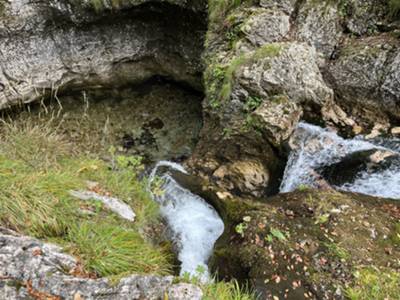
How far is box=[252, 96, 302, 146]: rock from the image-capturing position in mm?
4832

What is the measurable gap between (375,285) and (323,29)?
4.25 meters

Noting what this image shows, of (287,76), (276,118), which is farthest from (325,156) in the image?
(287,76)

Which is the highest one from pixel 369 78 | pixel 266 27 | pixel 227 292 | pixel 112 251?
pixel 266 27

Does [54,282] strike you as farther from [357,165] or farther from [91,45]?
[91,45]

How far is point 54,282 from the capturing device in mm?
2422

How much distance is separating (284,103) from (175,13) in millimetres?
3350

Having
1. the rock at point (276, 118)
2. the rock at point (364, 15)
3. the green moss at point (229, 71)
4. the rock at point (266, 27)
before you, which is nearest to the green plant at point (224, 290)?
the rock at point (276, 118)

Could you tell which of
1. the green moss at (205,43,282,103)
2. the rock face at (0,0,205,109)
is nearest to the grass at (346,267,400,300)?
the green moss at (205,43,282,103)

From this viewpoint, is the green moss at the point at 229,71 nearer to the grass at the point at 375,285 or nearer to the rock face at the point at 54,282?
the grass at the point at 375,285

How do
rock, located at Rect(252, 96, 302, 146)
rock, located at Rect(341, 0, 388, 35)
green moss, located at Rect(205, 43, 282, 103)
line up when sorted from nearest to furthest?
rock, located at Rect(252, 96, 302, 146) → green moss, located at Rect(205, 43, 282, 103) → rock, located at Rect(341, 0, 388, 35)

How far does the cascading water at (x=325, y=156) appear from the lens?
185 inches

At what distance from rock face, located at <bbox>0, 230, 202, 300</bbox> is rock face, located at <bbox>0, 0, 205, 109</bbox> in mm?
4895

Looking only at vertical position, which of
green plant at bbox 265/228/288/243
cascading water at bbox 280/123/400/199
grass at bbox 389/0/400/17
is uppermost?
grass at bbox 389/0/400/17

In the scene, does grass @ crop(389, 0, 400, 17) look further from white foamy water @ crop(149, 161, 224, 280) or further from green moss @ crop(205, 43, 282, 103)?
white foamy water @ crop(149, 161, 224, 280)
